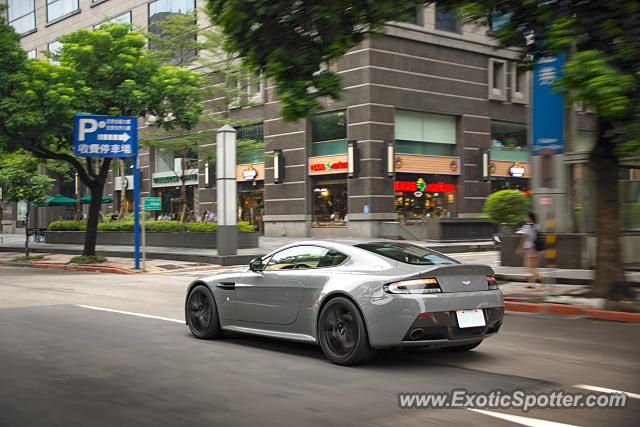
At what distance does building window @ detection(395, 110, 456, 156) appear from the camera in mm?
36938

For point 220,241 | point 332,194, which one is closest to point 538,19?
point 220,241

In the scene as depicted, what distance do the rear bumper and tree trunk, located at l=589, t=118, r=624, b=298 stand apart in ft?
20.3

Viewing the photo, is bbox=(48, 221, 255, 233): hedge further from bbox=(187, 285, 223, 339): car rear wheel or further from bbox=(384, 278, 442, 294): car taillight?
bbox=(384, 278, 442, 294): car taillight

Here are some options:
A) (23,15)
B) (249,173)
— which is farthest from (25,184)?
(23,15)

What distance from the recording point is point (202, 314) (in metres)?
8.30

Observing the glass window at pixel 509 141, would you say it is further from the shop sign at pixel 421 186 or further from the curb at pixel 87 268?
the curb at pixel 87 268

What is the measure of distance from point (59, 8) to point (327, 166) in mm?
36165

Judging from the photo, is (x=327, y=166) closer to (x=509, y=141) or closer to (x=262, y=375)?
(x=509, y=141)

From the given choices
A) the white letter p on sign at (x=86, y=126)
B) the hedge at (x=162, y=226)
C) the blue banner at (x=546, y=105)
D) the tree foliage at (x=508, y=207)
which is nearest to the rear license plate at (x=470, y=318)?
the blue banner at (x=546, y=105)

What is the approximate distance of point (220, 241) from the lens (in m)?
23.0

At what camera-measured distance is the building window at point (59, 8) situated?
56.8 m

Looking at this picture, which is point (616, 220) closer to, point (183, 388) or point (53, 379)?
point (183, 388)

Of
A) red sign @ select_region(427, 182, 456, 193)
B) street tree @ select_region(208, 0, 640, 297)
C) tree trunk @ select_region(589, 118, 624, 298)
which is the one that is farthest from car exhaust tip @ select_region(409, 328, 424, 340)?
red sign @ select_region(427, 182, 456, 193)

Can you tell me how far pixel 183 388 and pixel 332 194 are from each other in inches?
1258
